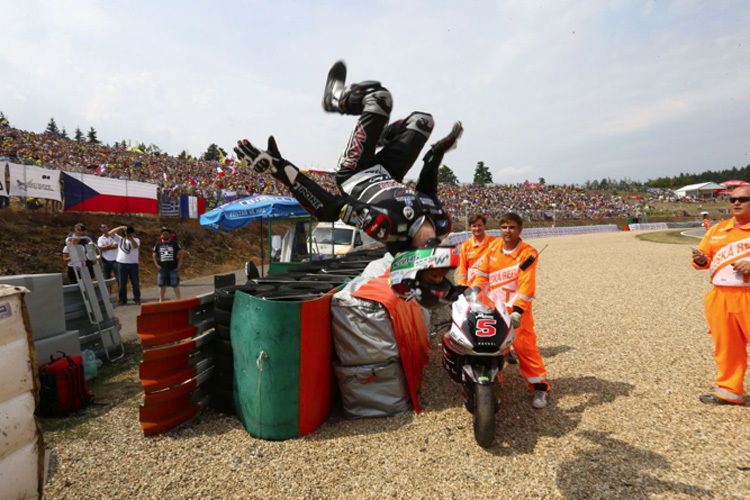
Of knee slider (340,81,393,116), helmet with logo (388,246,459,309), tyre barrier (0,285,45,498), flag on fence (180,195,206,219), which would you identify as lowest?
tyre barrier (0,285,45,498)

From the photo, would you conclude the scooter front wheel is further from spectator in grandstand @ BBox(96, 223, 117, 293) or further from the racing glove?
spectator in grandstand @ BBox(96, 223, 117, 293)

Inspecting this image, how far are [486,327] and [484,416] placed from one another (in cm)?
73

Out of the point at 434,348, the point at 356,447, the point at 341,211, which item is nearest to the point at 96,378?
the point at 356,447

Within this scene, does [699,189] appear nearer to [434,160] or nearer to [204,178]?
[204,178]

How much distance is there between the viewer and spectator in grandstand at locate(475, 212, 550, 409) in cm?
410

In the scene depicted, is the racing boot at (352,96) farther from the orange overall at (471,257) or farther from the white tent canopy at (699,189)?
the white tent canopy at (699,189)

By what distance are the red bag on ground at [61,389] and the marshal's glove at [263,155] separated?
3802 millimetres

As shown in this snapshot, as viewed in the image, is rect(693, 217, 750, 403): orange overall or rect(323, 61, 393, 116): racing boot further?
rect(693, 217, 750, 403): orange overall

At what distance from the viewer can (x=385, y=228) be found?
2.08 m

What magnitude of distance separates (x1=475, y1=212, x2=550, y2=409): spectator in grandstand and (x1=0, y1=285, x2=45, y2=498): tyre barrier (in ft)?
11.6

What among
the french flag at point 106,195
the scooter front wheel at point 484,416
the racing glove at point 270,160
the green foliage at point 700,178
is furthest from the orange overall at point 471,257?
the green foliage at point 700,178

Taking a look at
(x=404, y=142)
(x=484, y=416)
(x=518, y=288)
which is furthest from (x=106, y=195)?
(x=484, y=416)

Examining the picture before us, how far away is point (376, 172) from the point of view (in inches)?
91.0

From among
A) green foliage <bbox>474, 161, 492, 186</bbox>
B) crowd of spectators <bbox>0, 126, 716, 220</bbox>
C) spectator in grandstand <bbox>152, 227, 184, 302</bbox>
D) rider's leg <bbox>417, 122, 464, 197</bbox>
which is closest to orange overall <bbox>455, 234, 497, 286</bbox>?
rider's leg <bbox>417, 122, 464, 197</bbox>
